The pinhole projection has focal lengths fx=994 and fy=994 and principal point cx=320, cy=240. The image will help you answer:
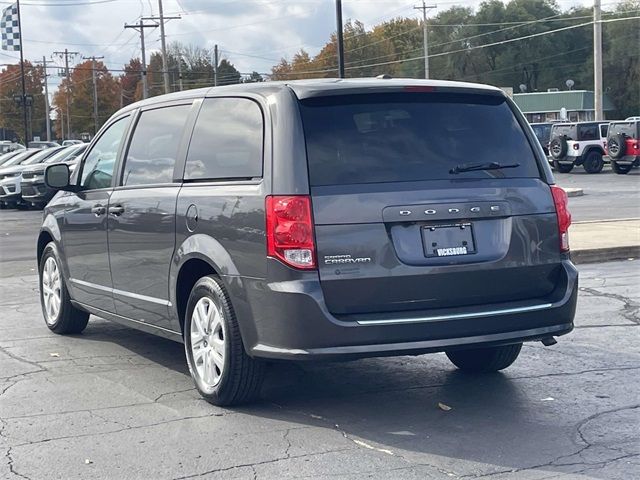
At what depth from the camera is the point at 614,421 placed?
217 inches

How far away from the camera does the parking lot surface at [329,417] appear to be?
4840mm

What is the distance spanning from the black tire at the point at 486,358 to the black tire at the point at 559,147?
31748mm

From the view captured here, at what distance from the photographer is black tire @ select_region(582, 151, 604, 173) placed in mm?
37281

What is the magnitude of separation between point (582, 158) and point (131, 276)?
106 feet

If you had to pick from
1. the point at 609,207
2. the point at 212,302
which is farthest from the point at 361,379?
the point at 609,207

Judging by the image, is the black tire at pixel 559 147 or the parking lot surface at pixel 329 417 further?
the black tire at pixel 559 147

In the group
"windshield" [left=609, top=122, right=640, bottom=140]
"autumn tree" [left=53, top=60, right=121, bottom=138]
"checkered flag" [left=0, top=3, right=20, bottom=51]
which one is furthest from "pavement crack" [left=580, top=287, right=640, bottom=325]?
"autumn tree" [left=53, top=60, right=121, bottom=138]

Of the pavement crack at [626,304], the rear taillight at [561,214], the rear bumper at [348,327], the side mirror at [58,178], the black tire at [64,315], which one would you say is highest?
the side mirror at [58,178]

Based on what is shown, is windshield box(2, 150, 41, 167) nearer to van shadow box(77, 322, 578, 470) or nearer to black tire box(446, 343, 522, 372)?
van shadow box(77, 322, 578, 470)

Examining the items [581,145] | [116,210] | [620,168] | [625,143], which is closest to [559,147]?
[581,145]

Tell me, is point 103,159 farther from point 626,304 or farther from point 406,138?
point 626,304

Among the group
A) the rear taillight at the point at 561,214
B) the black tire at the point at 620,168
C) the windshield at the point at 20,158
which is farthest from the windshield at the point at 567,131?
the rear taillight at the point at 561,214

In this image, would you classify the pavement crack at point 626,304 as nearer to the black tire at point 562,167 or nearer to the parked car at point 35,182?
the parked car at point 35,182

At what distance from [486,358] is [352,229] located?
6.04 ft
